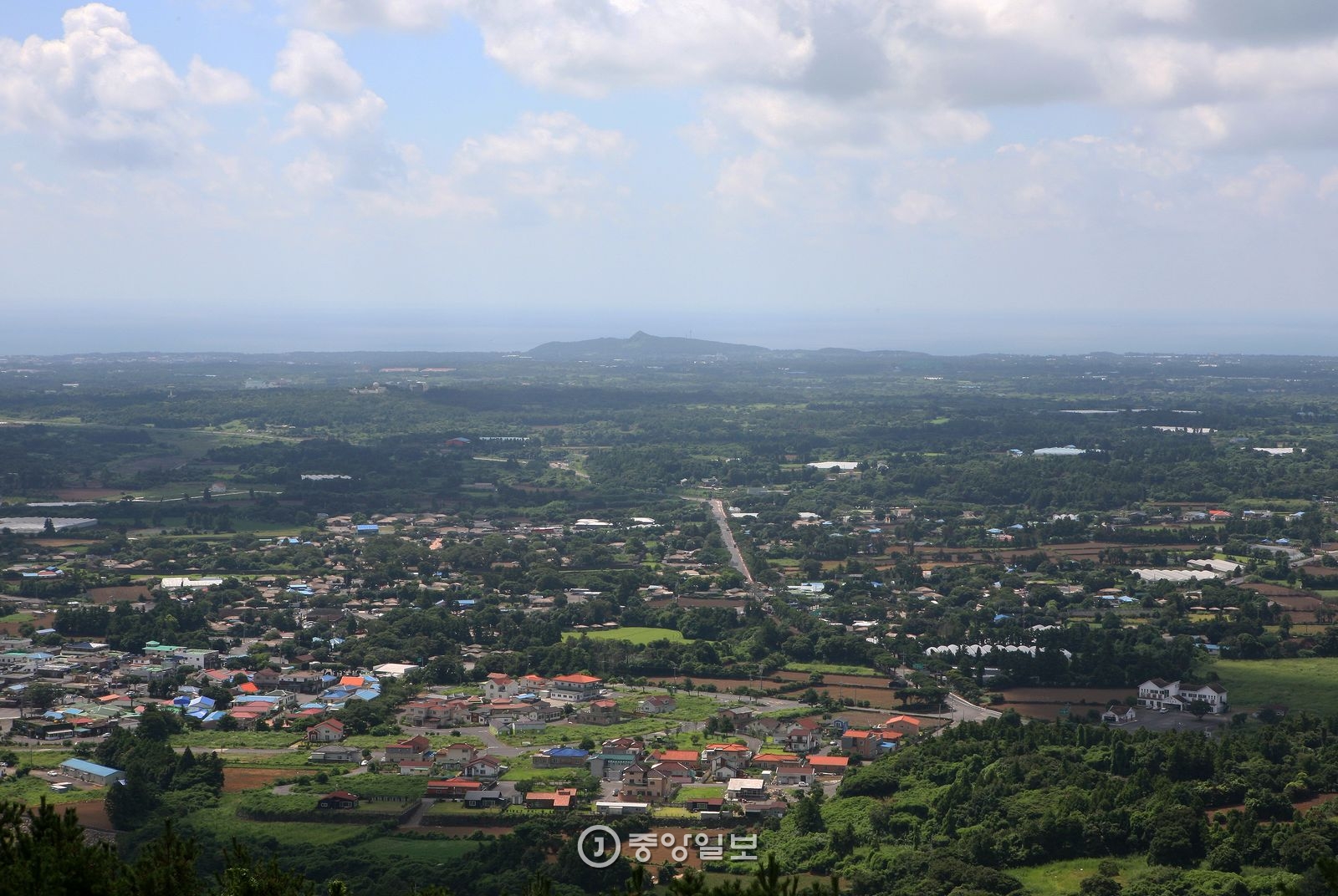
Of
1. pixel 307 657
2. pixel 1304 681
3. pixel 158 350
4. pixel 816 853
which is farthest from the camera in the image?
pixel 158 350

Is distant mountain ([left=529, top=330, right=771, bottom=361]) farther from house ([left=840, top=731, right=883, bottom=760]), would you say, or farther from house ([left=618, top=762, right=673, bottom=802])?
house ([left=618, top=762, right=673, bottom=802])

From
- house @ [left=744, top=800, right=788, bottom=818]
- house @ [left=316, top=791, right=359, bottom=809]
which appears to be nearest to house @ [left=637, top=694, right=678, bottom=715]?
house @ [left=744, top=800, right=788, bottom=818]

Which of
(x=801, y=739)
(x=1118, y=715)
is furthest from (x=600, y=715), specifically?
(x=1118, y=715)

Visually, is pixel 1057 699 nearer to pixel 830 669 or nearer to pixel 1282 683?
pixel 1282 683

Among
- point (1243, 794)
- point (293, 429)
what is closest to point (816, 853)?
point (1243, 794)

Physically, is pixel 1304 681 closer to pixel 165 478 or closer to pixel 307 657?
pixel 307 657

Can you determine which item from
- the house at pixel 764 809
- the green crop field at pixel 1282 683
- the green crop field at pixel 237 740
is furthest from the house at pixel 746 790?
the green crop field at pixel 1282 683
